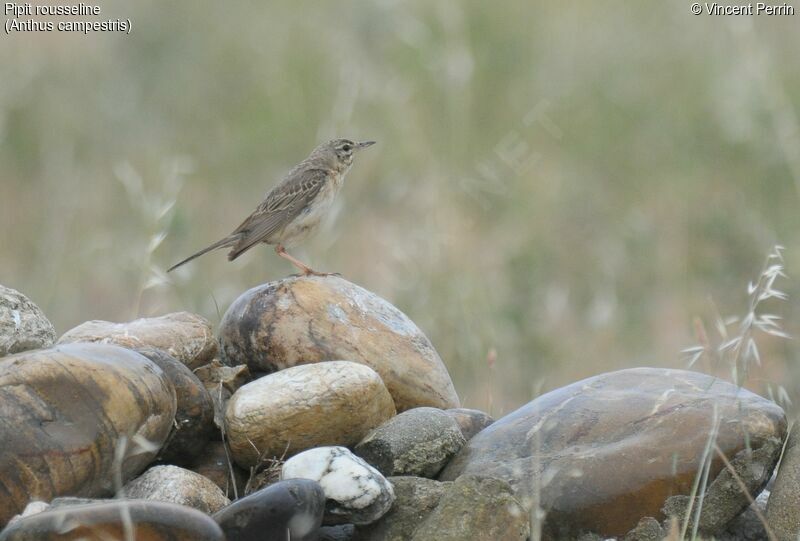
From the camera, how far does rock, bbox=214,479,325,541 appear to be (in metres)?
4.79

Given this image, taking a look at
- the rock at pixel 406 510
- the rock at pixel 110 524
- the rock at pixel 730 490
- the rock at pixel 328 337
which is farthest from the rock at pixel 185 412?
the rock at pixel 730 490

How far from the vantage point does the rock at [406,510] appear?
5188 mm

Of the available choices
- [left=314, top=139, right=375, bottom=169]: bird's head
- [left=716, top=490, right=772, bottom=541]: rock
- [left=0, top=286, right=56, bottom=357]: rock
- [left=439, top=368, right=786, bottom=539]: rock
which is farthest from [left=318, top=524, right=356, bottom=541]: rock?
[left=314, top=139, right=375, bottom=169]: bird's head

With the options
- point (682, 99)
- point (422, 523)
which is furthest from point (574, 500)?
point (682, 99)

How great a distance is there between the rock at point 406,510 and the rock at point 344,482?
8 centimetres

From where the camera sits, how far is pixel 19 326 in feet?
17.7

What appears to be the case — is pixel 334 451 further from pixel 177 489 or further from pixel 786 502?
pixel 786 502

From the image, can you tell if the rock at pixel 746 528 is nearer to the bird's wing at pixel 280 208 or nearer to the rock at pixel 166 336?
the rock at pixel 166 336

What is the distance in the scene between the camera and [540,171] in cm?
1283

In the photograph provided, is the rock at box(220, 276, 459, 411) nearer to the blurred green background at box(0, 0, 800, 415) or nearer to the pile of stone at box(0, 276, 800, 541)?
the pile of stone at box(0, 276, 800, 541)

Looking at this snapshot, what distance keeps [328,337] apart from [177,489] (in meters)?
1.31

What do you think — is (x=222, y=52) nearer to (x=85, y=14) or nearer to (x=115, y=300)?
(x=85, y=14)

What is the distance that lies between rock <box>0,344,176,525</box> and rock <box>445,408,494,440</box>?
1414 mm

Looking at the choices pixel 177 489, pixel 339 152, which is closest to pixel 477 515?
pixel 177 489
